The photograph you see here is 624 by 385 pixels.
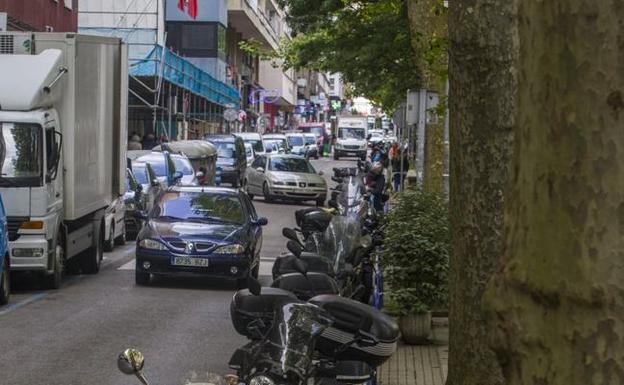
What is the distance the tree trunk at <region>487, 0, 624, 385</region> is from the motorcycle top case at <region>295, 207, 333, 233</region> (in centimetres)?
1300

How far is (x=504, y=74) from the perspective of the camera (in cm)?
669

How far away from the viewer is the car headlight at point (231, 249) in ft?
56.7

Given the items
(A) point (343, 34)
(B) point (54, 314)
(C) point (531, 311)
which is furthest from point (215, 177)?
(C) point (531, 311)

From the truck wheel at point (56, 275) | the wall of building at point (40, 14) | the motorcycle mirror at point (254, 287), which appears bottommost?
the truck wheel at point (56, 275)

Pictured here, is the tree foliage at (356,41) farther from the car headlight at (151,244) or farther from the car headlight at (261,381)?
the car headlight at (261,381)

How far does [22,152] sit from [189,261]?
8.97 ft

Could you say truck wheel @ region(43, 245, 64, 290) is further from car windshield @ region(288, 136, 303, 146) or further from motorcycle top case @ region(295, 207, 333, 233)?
car windshield @ region(288, 136, 303, 146)

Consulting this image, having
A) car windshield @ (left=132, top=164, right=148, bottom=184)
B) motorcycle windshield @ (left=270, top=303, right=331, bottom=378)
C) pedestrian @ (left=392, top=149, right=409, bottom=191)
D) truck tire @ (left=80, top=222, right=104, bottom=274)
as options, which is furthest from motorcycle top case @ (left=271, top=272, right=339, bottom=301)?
pedestrian @ (left=392, top=149, right=409, bottom=191)

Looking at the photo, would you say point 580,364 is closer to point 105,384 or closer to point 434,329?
point 105,384

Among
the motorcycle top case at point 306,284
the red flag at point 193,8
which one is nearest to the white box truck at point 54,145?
the motorcycle top case at point 306,284

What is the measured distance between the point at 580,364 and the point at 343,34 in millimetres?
30307

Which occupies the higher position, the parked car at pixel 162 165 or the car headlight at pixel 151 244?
the parked car at pixel 162 165

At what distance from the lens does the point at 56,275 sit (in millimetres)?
17031

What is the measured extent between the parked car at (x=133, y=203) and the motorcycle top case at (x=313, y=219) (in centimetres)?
896
